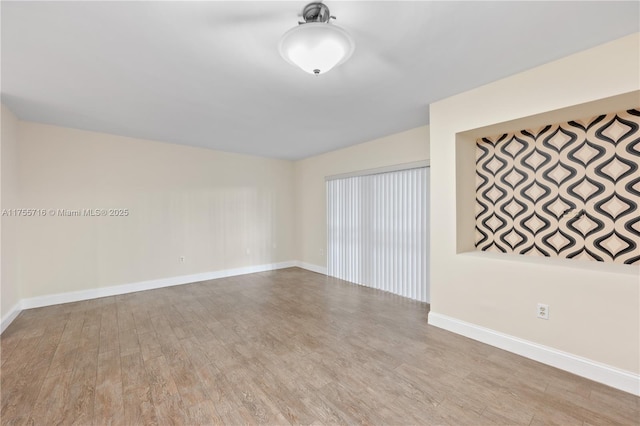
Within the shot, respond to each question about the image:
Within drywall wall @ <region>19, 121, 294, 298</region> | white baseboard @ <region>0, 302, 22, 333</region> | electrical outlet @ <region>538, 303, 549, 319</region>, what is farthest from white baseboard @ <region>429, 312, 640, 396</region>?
white baseboard @ <region>0, 302, 22, 333</region>

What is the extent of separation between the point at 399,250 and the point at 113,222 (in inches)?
185

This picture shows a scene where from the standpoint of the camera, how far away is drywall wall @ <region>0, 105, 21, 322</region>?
3160 mm

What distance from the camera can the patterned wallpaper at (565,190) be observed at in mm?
2297

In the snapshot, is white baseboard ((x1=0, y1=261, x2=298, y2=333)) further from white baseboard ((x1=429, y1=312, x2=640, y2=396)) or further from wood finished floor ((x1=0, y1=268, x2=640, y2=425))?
white baseboard ((x1=429, y1=312, x2=640, y2=396))

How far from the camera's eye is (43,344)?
274 cm

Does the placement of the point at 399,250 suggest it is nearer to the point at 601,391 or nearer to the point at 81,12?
the point at 601,391

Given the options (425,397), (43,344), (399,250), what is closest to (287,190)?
(399,250)

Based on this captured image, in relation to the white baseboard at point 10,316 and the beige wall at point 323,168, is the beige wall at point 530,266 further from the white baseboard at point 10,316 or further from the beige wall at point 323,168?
the white baseboard at point 10,316

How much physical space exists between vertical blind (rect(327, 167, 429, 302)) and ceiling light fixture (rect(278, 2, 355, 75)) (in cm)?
275

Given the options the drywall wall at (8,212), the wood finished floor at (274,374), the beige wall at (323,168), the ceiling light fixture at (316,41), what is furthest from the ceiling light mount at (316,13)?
the drywall wall at (8,212)

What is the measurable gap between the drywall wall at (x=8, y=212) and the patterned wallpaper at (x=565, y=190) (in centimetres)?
Answer: 564

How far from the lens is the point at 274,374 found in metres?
2.22

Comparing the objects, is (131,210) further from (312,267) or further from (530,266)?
(530,266)

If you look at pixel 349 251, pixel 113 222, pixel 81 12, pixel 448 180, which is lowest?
pixel 349 251
